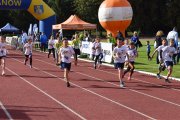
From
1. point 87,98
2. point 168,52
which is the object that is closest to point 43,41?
point 168,52

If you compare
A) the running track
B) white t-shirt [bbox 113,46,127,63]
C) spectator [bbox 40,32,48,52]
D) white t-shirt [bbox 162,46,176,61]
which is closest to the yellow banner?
spectator [bbox 40,32,48,52]

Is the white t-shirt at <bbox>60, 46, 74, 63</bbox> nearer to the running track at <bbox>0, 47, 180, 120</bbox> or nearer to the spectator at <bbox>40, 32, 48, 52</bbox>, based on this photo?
the running track at <bbox>0, 47, 180, 120</bbox>

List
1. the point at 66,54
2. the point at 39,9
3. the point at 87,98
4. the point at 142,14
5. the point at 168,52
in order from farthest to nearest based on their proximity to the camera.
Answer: the point at 142,14 < the point at 39,9 < the point at 168,52 < the point at 66,54 < the point at 87,98

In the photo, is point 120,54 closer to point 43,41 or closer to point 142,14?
point 43,41

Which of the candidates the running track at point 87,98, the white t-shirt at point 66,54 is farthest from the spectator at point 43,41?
the white t-shirt at point 66,54

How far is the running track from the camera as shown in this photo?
34.0ft

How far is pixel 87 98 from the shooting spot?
12969mm

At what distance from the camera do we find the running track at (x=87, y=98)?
34.0 feet

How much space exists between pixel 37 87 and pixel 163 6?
66805mm

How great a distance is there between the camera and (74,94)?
13734 mm

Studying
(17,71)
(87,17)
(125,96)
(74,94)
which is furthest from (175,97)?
(87,17)

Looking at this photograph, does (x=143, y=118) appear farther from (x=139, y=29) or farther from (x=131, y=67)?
(x=139, y=29)

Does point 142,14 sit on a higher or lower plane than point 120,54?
higher

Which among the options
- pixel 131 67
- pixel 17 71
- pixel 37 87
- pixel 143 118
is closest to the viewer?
pixel 143 118
